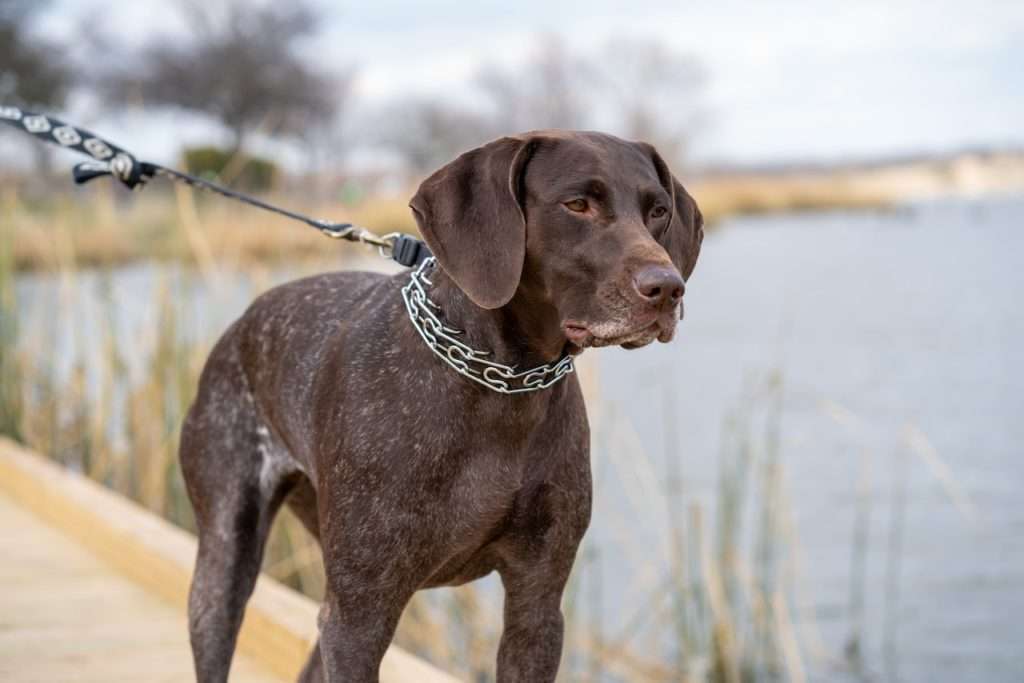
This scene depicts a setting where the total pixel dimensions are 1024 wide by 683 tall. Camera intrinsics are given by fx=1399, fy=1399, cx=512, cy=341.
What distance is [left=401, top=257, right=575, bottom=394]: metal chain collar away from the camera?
2160mm

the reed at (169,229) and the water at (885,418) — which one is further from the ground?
the reed at (169,229)

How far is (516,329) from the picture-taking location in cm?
218

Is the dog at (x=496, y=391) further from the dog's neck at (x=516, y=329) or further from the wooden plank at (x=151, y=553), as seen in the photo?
the wooden plank at (x=151, y=553)

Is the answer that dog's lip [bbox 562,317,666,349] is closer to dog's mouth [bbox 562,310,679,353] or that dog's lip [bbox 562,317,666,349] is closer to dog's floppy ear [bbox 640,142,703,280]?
dog's mouth [bbox 562,310,679,353]

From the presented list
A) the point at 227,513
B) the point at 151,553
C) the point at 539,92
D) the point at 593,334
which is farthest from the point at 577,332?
the point at 539,92

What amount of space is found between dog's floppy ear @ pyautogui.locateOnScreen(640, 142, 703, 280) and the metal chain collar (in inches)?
9.5

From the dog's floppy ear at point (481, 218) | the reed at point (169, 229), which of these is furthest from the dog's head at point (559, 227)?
the reed at point (169, 229)

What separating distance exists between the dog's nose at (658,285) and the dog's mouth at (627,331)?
2 cm

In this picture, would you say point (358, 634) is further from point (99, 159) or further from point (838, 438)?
point (838, 438)

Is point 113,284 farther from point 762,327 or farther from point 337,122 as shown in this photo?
point 337,122

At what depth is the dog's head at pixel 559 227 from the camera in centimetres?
200

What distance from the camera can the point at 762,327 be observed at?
16266 millimetres

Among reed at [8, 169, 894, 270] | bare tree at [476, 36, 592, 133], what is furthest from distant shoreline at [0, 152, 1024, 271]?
bare tree at [476, 36, 592, 133]

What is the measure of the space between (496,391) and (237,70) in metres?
36.1
